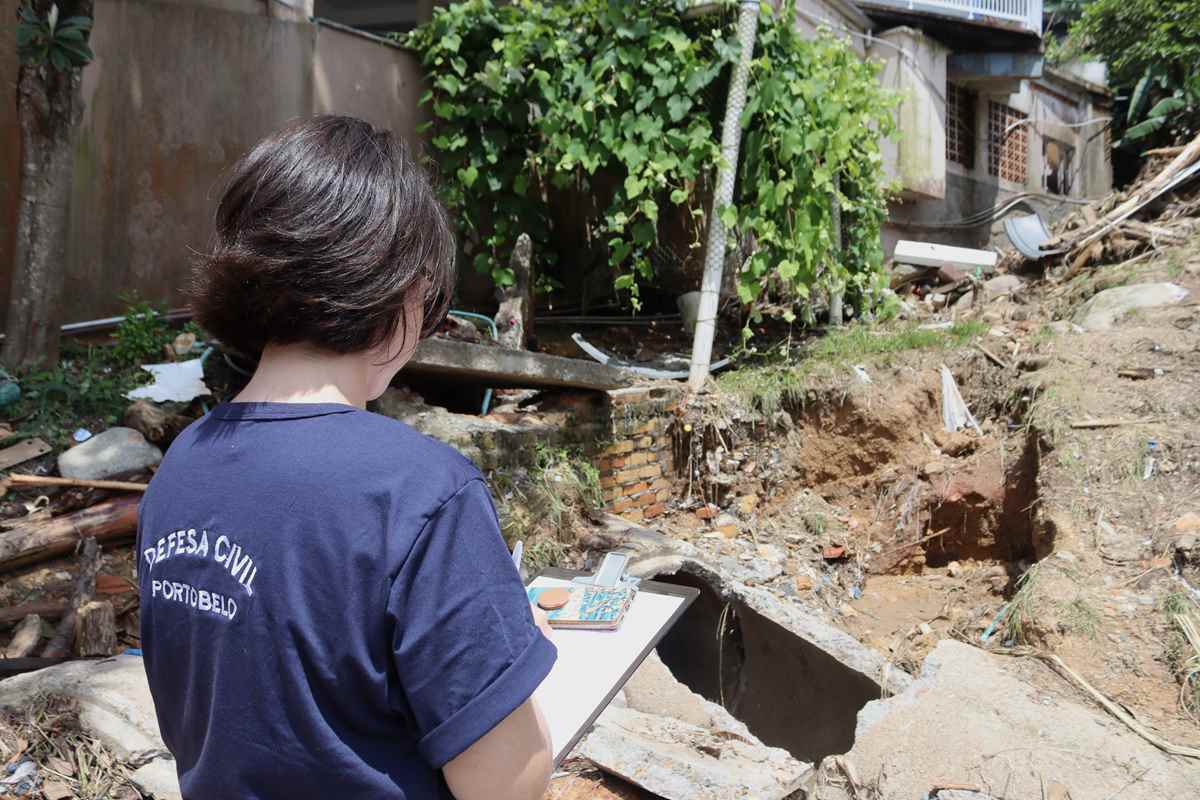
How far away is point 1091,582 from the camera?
12.6ft

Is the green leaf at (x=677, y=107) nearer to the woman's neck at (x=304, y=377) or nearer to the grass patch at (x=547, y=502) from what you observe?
the grass patch at (x=547, y=502)

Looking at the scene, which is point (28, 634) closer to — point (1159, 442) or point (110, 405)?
point (110, 405)

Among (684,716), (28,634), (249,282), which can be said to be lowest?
(684,716)

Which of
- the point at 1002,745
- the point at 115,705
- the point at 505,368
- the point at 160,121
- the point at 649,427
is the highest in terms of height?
the point at 160,121

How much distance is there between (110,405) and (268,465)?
367 cm

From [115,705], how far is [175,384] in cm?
192

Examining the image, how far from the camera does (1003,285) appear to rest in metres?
8.31

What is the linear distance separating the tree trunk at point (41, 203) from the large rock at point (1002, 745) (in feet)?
12.8

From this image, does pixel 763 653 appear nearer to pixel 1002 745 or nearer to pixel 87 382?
pixel 1002 745

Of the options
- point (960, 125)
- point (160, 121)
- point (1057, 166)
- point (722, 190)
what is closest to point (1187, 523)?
point (722, 190)

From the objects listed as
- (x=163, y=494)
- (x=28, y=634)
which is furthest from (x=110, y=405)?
(x=163, y=494)

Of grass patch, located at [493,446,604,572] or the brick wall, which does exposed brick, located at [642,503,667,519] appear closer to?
the brick wall

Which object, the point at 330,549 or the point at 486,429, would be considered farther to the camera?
the point at 486,429

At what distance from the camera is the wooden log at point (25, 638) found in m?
3.03
